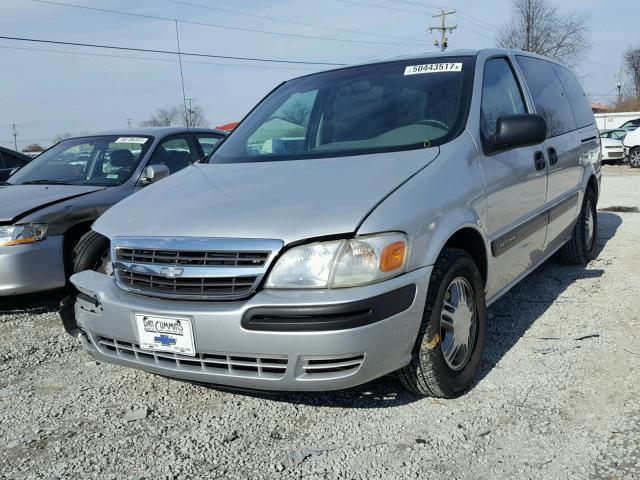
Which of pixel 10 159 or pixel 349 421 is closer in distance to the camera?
pixel 349 421

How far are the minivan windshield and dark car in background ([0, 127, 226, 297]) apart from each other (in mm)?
434

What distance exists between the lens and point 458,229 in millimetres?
2803

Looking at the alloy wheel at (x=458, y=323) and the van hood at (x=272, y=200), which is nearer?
the van hood at (x=272, y=200)

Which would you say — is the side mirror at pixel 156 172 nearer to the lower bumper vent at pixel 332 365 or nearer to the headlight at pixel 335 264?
the headlight at pixel 335 264

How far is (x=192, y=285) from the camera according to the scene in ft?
8.18

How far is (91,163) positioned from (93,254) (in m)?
2.24

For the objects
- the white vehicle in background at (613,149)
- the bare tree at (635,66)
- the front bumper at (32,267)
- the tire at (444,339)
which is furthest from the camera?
the bare tree at (635,66)

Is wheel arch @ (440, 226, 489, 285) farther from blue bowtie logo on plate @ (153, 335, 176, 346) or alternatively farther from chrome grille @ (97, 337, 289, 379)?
blue bowtie logo on plate @ (153, 335, 176, 346)

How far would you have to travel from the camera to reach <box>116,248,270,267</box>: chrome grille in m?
2.41

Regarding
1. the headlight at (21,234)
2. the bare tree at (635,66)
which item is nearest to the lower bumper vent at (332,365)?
the headlight at (21,234)

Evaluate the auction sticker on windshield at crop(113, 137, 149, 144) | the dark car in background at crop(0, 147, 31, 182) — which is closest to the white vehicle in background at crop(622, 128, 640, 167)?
the dark car in background at crop(0, 147, 31, 182)

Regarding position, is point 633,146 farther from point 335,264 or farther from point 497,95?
point 335,264

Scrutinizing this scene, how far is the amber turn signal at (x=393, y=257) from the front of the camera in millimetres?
2382

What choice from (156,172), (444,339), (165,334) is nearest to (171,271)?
(165,334)
